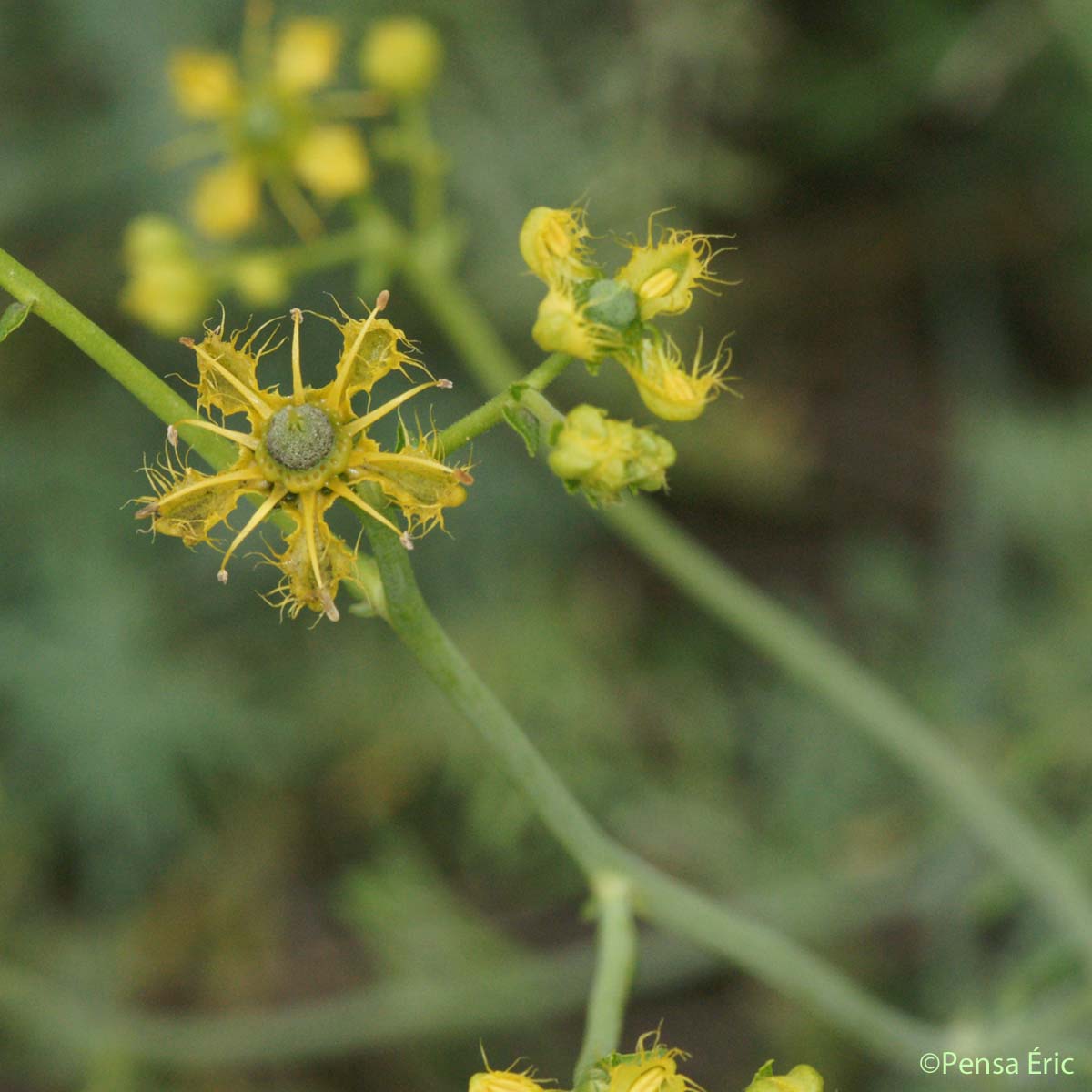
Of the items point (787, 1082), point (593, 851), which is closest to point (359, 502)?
point (593, 851)

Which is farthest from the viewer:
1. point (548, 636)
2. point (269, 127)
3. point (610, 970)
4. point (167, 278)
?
point (548, 636)

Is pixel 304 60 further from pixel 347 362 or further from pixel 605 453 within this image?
pixel 605 453

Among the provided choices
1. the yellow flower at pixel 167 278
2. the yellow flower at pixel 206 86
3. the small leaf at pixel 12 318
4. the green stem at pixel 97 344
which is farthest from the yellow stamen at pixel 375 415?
the yellow flower at pixel 206 86

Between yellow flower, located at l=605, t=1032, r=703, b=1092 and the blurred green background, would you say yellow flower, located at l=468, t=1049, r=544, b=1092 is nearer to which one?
yellow flower, located at l=605, t=1032, r=703, b=1092

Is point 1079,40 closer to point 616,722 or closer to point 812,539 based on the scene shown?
point 812,539

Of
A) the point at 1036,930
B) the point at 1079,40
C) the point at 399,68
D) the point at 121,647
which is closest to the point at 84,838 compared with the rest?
the point at 121,647

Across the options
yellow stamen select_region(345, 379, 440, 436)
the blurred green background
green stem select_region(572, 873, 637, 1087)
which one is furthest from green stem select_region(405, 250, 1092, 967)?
yellow stamen select_region(345, 379, 440, 436)
